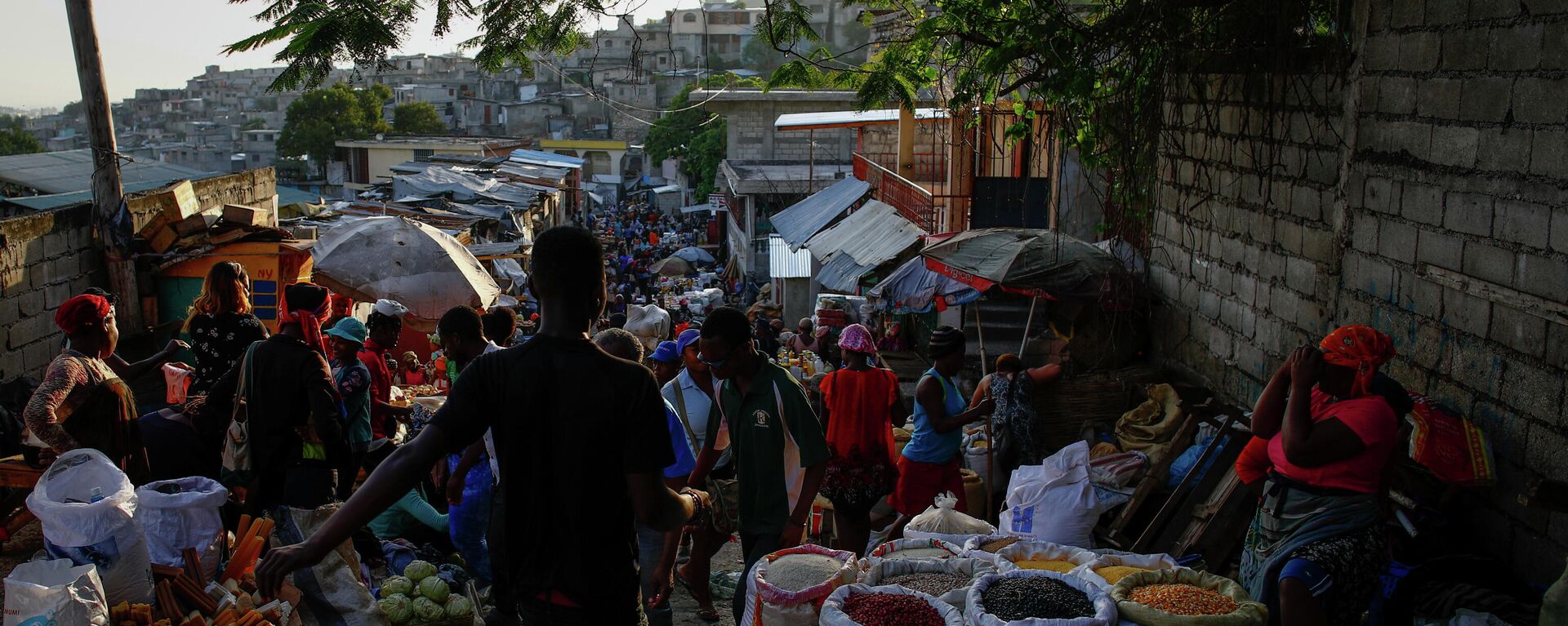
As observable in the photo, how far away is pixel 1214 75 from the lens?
7402 millimetres

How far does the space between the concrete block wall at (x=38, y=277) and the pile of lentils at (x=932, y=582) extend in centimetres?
637

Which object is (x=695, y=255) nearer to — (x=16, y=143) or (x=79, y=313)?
(x=79, y=313)

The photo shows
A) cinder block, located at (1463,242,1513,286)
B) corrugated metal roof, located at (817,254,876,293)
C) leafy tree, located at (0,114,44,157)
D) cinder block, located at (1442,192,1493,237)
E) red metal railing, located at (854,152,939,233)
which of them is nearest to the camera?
cinder block, located at (1463,242,1513,286)

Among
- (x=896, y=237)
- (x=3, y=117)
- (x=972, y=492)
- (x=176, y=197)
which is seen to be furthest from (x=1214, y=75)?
(x=3, y=117)

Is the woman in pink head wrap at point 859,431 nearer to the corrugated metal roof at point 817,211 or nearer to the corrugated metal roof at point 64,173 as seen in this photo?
the corrugated metal roof at point 817,211

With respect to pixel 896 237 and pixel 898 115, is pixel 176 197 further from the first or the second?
pixel 898 115

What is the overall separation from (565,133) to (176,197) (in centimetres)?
6182

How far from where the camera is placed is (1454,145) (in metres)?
4.88

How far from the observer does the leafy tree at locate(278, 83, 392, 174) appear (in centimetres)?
5325

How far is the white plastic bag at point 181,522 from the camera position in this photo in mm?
4922

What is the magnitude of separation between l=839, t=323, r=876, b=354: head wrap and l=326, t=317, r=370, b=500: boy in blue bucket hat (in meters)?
2.43

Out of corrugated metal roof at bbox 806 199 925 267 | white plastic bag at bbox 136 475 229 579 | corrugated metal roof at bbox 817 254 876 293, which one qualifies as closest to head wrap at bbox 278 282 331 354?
white plastic bag at bbox 136 475 229 579

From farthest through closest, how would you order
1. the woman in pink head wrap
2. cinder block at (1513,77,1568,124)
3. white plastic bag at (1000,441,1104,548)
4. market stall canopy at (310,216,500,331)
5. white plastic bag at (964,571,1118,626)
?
market stall canopy at (310,216,500,331) → white plastic bag at (1000,441,1104,548) → the woman in pink head wrap → cinder block at (1513,77,1568,124) → white plastic bag at (964,571,1118,626)

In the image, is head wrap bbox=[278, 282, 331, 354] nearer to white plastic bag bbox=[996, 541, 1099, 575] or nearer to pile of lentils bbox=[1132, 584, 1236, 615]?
white plastic bag bbox=[996, 541, 1099, 575]
